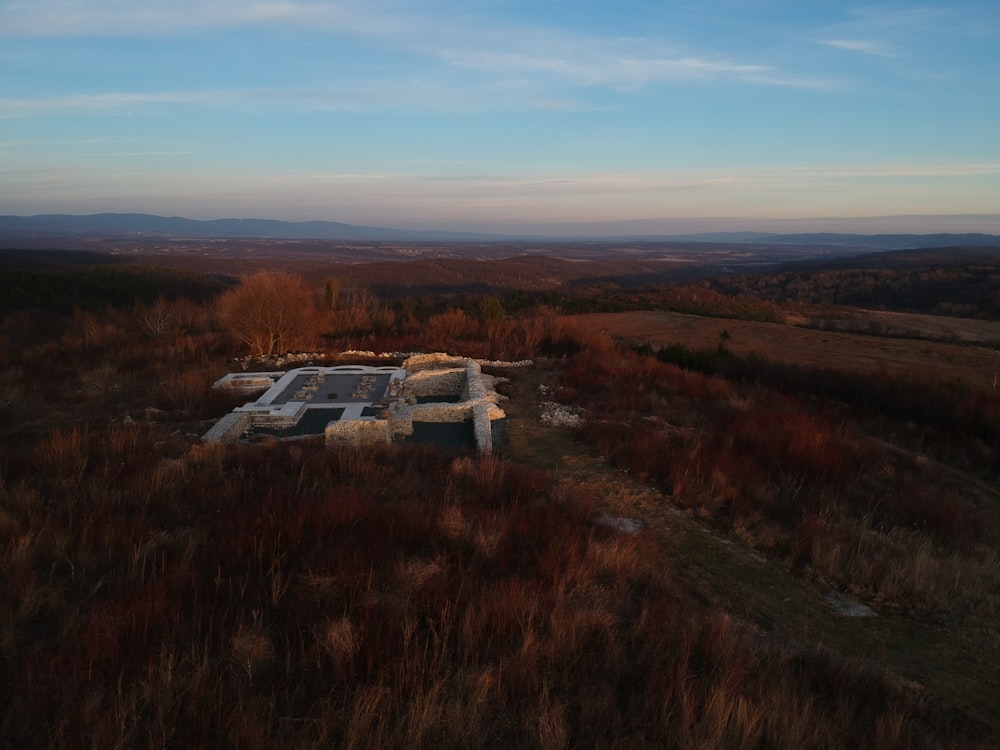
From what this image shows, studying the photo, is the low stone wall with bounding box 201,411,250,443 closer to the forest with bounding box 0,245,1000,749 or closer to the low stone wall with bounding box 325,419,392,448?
the forest with bounding box 0,245,1000,749

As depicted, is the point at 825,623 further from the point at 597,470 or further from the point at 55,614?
the point at 55,614

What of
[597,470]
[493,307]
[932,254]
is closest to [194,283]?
[493,307]

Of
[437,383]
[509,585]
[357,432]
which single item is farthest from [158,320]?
[509,585]

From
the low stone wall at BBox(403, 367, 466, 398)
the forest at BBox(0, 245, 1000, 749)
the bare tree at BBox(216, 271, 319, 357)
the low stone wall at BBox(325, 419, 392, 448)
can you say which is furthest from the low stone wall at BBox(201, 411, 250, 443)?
the bare tree at BBox(216, 271, 319, 357)

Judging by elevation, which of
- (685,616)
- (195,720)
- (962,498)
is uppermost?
(195,720)

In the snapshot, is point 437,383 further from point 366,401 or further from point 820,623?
point 820,623

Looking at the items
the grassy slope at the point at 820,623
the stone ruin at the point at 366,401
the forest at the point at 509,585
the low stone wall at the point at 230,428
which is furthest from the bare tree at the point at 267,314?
the grassy slope at the point at 820,623
